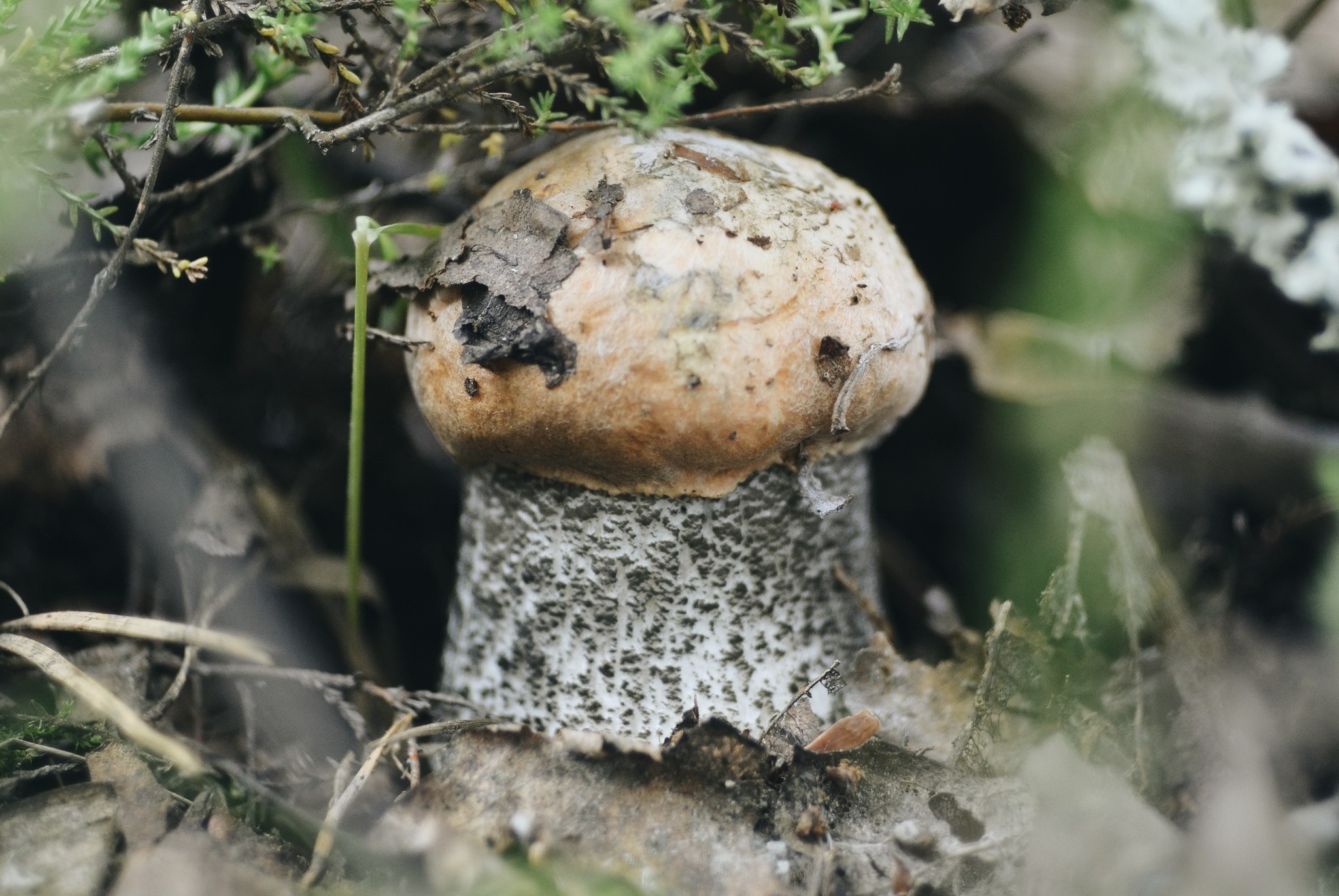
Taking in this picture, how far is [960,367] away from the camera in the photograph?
6.76 ft

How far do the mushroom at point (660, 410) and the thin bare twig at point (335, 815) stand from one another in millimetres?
255

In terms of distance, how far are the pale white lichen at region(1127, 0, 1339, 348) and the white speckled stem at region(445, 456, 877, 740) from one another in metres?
0.81

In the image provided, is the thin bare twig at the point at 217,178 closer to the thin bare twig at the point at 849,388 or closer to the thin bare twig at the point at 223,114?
the thin bare twig at the point at 223,114

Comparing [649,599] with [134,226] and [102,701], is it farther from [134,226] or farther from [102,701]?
[134,226]

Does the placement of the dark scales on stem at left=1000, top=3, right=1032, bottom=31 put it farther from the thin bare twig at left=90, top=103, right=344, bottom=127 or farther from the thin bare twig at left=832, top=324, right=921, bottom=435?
the thin bare twig at left=90, top=103, right=344, bottom=127

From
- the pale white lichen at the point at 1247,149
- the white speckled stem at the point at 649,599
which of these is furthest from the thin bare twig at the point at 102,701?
the pale white lichen at the point at 1247,149

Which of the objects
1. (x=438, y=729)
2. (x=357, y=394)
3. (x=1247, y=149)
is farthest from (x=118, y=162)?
(x=1247, y=149)

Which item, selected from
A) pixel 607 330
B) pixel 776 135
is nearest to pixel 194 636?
pixel 607 330

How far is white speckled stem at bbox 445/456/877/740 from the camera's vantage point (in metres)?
1.34

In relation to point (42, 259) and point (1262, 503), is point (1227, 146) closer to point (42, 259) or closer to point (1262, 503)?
point (1262, 503)

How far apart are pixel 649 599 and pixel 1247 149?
127cm

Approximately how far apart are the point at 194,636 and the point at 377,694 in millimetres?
272

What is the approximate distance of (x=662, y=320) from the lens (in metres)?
1.15

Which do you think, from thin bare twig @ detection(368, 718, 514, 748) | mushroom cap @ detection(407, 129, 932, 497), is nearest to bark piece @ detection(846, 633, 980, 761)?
mushroom cap @ detection(407, 129, 932, 497)
